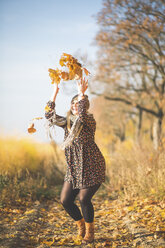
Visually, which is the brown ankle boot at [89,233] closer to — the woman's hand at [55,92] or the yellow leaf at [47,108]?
the yellow leaf at [47,108]

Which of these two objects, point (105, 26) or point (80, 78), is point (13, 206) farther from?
point (105, 26)

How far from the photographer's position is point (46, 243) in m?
2.95

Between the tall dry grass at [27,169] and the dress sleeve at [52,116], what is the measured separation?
201 centimetres

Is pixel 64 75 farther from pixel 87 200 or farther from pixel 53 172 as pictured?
pixel 53 172

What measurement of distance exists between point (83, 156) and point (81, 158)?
0.03 m

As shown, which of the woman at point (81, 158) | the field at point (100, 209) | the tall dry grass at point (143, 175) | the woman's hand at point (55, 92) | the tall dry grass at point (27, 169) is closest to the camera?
the woman at point (81, 158)

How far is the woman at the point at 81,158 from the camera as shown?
2586 mm

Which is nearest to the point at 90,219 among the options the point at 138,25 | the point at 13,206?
the point at 13,206

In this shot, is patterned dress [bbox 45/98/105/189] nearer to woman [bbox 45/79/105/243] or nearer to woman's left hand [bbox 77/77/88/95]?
woman [bbox 45/79/105/243]

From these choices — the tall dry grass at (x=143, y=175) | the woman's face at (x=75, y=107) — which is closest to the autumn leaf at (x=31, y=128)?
the woman's face at (x=75, y=107)

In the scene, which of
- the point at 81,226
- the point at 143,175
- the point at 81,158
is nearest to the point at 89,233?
the point at 81,226

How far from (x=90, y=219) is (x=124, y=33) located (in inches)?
290

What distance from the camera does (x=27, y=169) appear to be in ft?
17.5

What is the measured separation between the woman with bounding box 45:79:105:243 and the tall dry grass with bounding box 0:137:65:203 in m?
1.98
